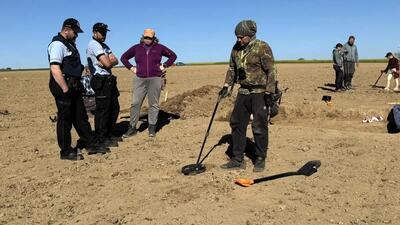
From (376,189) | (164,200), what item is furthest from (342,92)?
(164,200)

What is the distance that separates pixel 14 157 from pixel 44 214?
3.00 m

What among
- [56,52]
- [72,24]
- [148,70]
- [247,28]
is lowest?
[148,70]

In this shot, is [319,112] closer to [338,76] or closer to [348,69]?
[338,76]

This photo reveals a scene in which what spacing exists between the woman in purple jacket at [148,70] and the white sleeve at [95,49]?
3.43ft

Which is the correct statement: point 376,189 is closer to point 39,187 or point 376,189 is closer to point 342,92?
point 39,187

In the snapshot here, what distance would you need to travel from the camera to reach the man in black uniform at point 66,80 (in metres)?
7.41

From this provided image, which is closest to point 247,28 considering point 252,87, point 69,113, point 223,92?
point 252,87

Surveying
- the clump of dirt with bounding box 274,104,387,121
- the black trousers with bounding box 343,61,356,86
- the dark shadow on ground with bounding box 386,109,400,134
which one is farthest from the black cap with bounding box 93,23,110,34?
the black trousers with bounding box 343,61,356,86

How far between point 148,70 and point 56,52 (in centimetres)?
217

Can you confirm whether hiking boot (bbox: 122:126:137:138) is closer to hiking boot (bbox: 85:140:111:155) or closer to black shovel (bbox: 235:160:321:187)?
hiking boot (bbox: 85:140:111:155)

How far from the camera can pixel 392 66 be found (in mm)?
19328

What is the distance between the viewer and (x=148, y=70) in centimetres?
920

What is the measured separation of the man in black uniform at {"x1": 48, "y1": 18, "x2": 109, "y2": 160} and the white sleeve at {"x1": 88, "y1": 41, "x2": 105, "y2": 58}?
0.60 meters

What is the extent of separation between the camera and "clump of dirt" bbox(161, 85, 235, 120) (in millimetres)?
11766
